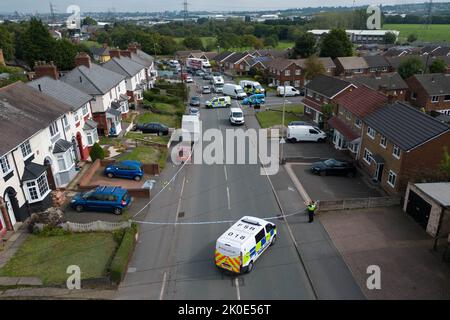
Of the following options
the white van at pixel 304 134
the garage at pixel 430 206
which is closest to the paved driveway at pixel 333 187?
the garage at pixel 430 206

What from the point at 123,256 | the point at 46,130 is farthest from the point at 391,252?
the point at 46,130

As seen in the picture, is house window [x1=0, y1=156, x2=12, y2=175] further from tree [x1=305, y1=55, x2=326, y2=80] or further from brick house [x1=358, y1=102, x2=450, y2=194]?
tree [x1=305, y1=55, x2=326, y2=80]

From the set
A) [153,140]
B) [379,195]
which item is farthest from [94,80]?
[379,195]

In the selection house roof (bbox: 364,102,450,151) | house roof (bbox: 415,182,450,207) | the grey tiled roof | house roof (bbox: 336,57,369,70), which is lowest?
house roof (bbox: 415,182,450,207)

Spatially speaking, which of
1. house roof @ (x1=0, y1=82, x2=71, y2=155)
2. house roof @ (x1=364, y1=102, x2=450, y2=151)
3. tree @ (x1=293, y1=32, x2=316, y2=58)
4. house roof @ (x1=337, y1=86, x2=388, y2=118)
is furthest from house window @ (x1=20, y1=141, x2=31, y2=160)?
tree @ (x1=293, y1=32, x2=316, y2=58)

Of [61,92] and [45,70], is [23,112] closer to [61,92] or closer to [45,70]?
[61,92]

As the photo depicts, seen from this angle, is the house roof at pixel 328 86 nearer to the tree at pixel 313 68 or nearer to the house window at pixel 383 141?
the tree at pixel 313 68
